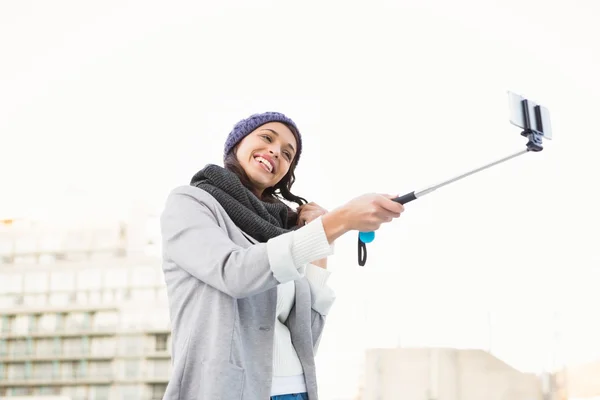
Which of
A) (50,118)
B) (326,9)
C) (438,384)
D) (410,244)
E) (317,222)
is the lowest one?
(438,384)

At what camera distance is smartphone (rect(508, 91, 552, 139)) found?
939 mm

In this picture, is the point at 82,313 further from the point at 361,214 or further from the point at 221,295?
the point at 361,214

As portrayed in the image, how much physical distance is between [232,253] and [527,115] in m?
0.48

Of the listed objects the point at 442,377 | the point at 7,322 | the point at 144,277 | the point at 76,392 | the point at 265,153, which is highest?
the point at 144,277

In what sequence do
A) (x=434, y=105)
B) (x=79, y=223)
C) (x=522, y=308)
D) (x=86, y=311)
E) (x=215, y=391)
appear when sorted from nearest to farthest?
(x=215, y=391)
(x=434, y=105)
(x=522, y=308)
(x=79, y=223)
(x=86, y=311)

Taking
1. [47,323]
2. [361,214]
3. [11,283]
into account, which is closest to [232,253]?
[361,214]

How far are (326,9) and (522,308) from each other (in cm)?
205

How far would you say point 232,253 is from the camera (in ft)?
2.87

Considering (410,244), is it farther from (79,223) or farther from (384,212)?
(79,223)

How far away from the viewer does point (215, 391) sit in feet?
2.82

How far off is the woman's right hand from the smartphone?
0.23 metres

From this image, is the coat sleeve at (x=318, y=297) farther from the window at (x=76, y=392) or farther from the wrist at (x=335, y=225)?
the window at (x=76, y=392)

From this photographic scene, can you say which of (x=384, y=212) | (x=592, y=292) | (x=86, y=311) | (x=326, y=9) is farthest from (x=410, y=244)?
(x=86, y=311)

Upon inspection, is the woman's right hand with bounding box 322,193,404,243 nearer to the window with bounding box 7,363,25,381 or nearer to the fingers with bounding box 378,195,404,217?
the fingers with bounding box 378,195,404,217
